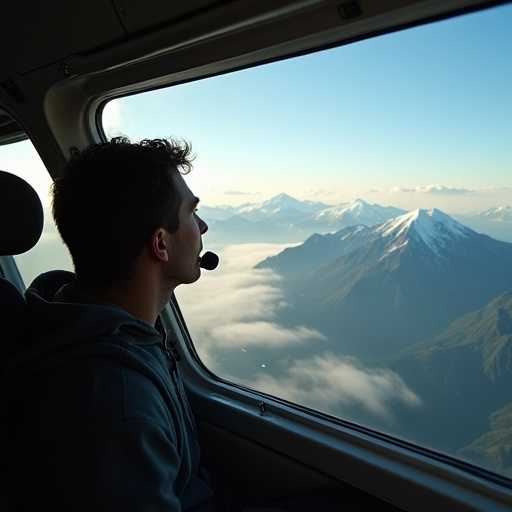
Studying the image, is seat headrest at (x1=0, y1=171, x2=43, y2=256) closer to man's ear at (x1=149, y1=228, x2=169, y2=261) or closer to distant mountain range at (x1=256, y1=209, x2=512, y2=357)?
man's ear at (x1=149, y1=228, x2=169, y2=261)

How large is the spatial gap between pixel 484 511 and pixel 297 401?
2.94ft

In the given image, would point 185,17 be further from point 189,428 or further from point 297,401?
point 297,401

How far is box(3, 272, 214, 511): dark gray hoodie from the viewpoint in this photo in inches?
41.2

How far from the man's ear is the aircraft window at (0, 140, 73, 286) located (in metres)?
1.48

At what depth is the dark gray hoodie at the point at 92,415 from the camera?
1046 mm

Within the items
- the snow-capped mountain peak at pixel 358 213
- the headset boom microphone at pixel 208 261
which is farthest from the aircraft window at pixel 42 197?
the snow-capped mountain peak at pixel 358 213

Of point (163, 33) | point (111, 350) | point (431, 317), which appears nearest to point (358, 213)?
point (431, 317)

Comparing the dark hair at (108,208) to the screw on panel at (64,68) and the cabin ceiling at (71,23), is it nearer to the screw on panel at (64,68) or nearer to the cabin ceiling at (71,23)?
the cabin ceiling at (71,23)

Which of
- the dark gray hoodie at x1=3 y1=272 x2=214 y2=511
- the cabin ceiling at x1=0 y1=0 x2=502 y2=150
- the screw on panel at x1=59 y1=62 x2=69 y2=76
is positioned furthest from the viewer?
the screw on panel at x1=59 y1=62 x2=69 y2=76

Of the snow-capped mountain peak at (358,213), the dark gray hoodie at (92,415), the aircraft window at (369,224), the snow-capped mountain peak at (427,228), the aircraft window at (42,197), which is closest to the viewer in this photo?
the dark gray hoodie at (92,415)

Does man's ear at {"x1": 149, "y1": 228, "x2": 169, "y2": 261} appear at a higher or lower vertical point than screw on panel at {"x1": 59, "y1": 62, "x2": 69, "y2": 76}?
lower

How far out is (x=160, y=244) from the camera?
5.01 feet

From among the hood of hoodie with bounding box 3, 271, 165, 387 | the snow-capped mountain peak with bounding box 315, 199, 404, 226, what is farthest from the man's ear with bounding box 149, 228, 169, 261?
the snow-capped mountain peak with bounding box 315, 199, 404, 226

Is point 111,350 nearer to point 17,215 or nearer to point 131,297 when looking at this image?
point 131,297
